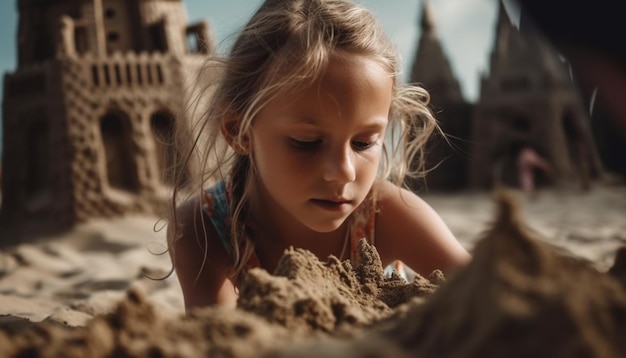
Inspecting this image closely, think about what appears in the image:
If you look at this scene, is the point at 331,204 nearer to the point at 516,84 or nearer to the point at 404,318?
the point at 404,318

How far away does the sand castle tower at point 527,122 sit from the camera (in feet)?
38.9

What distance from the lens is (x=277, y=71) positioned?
1738 millimetres

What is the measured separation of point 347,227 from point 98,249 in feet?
13.8

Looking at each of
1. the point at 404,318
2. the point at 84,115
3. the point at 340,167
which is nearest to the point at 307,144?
the point at 340,167

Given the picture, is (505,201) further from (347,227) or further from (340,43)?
(347,227)

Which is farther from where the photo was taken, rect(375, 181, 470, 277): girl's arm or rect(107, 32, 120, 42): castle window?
rect(107, 32, 120, 42): castle window

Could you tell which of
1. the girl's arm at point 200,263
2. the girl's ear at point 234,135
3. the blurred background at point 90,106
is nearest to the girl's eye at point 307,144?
the girl's ear at point 234,135

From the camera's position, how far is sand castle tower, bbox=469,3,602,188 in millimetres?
11844

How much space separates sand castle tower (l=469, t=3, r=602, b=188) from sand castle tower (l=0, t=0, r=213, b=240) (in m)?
7.13

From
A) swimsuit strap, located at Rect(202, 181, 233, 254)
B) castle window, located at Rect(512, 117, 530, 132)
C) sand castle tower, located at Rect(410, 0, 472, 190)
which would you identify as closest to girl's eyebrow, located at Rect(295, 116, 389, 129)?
swimsuit strap, located at Rect(202, 181, 233, 254)

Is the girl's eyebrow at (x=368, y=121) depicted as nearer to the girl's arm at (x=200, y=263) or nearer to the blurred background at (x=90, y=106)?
the girl's arm at (x=200, y=263)

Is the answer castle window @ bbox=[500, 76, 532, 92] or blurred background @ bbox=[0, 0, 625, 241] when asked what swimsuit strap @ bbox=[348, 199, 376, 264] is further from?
castle window @ bbox=[500, 76, 532, 92]

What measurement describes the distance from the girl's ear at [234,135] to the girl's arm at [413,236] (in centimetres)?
55

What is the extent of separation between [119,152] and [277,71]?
19.2ft
